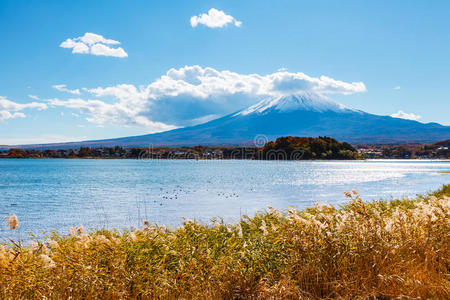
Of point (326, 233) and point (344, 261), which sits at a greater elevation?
point (326, 233)

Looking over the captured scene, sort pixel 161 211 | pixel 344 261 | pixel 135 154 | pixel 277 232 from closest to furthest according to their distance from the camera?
pixel 344 261 → pixel 277 232 → pixel 161 211 → pixel 135 154

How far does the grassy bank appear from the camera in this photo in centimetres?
491

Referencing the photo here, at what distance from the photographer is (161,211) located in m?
21.2

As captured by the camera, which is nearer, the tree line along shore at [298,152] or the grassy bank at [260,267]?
the grassy bank at [260,267]

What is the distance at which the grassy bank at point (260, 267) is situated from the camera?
16.1 ft

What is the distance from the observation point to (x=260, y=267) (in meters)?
5.46

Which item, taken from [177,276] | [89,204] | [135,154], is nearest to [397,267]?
[177,276]

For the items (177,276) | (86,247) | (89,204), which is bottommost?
(89,204)

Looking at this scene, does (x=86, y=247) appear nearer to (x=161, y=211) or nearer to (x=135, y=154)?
(x=161, y=211)

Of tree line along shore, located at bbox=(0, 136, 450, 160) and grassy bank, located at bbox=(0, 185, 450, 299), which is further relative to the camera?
tree line along shore, located at bbox=(0, 136, 450, 160)

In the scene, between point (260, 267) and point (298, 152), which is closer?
point (260, 267)

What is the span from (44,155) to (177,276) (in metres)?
210

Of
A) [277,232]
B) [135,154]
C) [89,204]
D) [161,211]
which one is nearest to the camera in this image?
[277,232]

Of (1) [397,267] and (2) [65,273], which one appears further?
(1) [397,267]
